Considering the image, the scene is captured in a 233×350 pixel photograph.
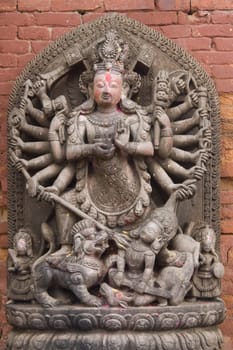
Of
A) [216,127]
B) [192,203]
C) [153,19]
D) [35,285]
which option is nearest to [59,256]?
[35,285]

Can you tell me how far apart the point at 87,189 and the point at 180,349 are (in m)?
0.96

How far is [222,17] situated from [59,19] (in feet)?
3.10

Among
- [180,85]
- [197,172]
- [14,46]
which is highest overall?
[14,46]

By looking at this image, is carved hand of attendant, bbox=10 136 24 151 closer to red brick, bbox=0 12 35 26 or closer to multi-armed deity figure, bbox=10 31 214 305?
multi-armed deity figure, bbox=10 31 214 305

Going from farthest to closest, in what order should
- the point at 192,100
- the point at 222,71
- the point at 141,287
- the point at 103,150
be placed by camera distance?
the point at 222,71 < the point at 192,100 < the point at 103,150 < the point at 141,287

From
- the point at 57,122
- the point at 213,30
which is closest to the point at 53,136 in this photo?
the point at 57,122

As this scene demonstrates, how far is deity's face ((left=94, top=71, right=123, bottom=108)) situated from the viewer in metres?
4.42

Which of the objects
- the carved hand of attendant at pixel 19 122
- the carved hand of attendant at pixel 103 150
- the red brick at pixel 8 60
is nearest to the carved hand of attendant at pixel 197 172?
the carved hand of attendant at pixel 103 150

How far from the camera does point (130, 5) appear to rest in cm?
489

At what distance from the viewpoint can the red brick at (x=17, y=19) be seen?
4.92 m

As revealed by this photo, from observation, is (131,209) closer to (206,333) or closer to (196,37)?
(206,333)

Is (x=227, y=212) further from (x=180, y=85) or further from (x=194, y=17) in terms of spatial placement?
(x=194, y=17)

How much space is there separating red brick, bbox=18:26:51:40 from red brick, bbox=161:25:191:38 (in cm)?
67

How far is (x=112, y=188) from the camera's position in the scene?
14.6 feet
